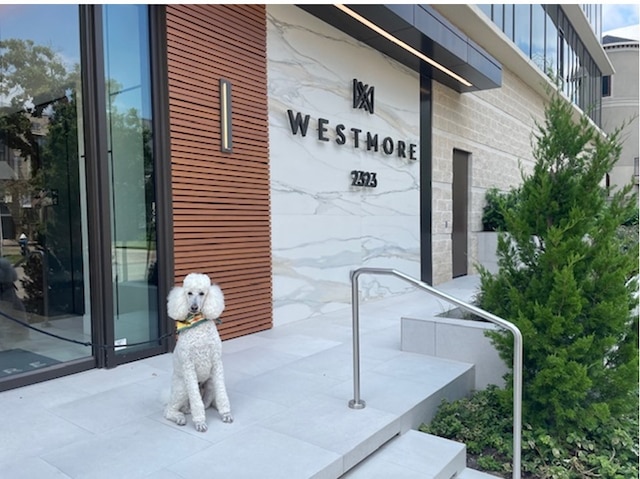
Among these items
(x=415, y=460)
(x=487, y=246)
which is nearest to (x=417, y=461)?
(x=415, y=460)

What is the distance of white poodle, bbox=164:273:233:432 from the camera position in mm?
2635

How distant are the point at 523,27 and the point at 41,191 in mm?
10478

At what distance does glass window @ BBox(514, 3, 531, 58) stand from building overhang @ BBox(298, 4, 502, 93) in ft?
8.11

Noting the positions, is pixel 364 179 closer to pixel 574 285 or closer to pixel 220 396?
pixel 574 285

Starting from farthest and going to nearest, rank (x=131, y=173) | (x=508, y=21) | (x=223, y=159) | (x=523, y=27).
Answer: (x=523, y=27), (x=508, y=21), (x=223, y=159), (x=131, y=173)

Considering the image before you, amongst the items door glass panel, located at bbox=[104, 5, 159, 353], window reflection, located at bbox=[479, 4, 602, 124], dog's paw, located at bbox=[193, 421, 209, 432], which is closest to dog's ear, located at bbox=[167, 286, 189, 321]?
dog's paw, located at bbox=[193, 421, 209, 432]

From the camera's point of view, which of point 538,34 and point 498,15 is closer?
point 498,15

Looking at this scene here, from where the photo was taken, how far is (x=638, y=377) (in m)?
2.91

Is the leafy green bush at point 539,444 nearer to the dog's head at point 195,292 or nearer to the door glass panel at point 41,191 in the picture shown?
the dog's head at point 195,292

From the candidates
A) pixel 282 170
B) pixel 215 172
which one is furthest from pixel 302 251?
pixel 215 172

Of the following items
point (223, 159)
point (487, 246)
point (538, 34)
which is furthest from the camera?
point (538, 34)

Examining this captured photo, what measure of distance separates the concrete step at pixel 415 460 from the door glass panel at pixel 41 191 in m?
2.43

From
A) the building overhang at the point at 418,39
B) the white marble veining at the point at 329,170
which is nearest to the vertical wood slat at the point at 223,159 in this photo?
the white marble veining at the point at 329,170

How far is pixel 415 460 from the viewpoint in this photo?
8.69 feet
